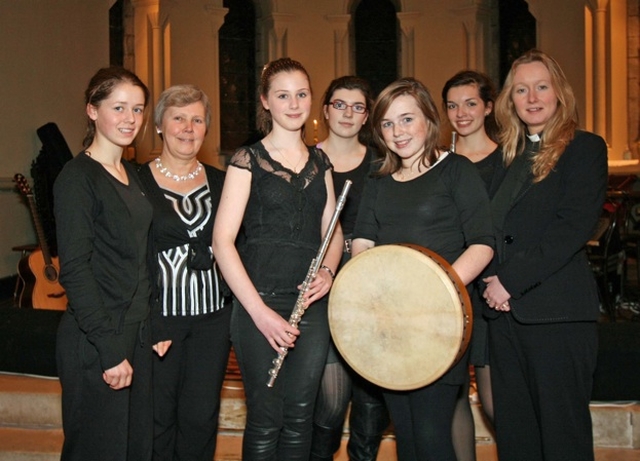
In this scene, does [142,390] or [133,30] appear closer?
[142,390]

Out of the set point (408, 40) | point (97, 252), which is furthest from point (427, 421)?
point (408, 40)

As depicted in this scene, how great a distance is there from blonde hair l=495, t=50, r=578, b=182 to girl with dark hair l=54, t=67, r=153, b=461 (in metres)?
1.30

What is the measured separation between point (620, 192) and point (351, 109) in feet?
14.5

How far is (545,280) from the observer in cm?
262

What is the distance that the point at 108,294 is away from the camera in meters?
2.47

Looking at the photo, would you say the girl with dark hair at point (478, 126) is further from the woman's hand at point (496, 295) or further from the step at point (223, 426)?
the step at point (223, 426)

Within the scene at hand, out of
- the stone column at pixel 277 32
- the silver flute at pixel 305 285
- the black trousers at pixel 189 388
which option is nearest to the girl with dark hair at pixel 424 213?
the silver flute at pixel 305 285

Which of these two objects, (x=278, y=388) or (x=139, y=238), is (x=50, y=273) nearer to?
(x=139, y=238)

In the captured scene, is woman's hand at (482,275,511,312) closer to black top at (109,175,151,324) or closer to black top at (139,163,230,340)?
black top at (139,163,230,340)

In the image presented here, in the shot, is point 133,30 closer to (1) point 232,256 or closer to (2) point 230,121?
(2) point 230,121

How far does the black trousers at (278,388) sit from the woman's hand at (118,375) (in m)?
0.37

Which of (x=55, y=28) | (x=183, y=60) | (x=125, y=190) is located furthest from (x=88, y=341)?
(x=183, y=60)

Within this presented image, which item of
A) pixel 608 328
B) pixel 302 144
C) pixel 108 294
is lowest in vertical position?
pixel 608 328

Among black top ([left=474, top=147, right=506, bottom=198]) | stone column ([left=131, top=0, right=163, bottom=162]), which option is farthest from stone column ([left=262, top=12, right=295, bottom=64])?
black top ([left=474, top=147, right=506, bottom=198])
